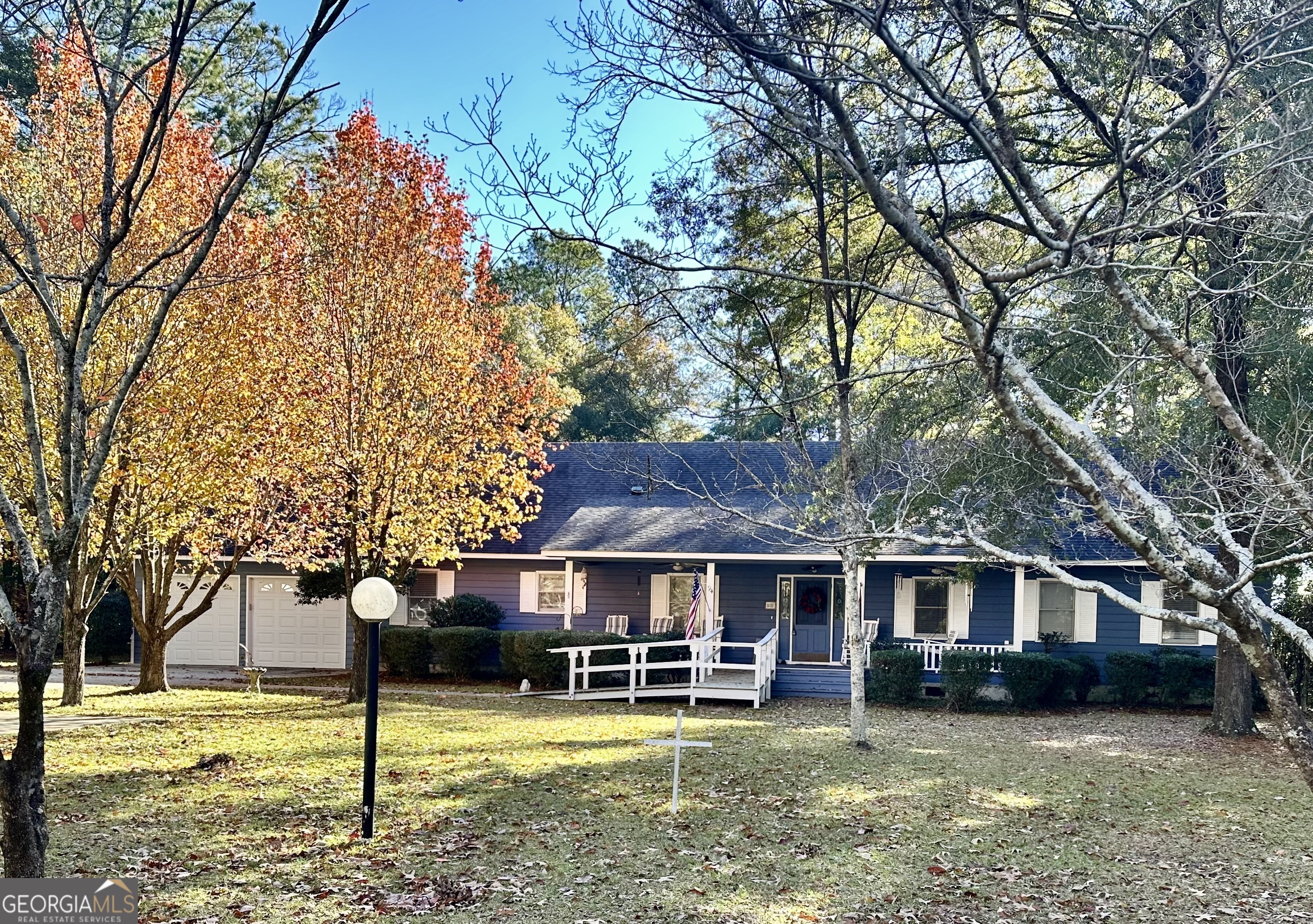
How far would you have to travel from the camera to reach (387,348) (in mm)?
14367

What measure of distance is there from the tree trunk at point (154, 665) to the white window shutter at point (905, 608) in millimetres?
13307

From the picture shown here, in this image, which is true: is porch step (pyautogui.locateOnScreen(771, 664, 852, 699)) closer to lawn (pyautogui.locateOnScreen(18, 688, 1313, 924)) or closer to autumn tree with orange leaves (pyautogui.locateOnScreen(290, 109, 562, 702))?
lawn (pyautogui.locateOnScreen(18, 688, 1313, 924))

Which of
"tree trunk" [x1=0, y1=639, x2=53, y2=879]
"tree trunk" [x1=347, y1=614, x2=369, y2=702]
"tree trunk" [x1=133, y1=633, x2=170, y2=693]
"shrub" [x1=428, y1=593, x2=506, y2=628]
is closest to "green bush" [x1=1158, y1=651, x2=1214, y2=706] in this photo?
"shrub" [x1=428, y1=593, x2=506, y2=628]

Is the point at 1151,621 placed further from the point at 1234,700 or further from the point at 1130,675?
the point at 1234,700

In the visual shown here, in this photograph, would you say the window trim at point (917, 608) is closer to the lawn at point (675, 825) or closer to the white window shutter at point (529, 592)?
the lawn at point (675, 825)

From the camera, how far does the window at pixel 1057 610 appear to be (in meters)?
19.5

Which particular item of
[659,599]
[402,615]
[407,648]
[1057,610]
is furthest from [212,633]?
[1057,610]

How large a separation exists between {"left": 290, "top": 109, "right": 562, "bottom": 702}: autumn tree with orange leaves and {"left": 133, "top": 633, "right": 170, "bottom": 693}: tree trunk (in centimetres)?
414

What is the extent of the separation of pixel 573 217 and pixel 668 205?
17.3 feet

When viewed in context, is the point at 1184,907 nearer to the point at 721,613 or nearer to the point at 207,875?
the point at 207,875

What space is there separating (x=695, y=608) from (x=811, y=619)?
10.5ft

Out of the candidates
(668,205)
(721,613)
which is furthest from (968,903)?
(721,613)

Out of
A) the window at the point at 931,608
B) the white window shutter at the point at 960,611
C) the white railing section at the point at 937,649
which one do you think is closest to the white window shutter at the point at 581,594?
the white railing section at the point at 937,649

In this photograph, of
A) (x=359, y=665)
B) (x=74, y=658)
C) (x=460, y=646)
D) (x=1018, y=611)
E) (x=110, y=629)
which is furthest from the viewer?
(x=110, y=629)
